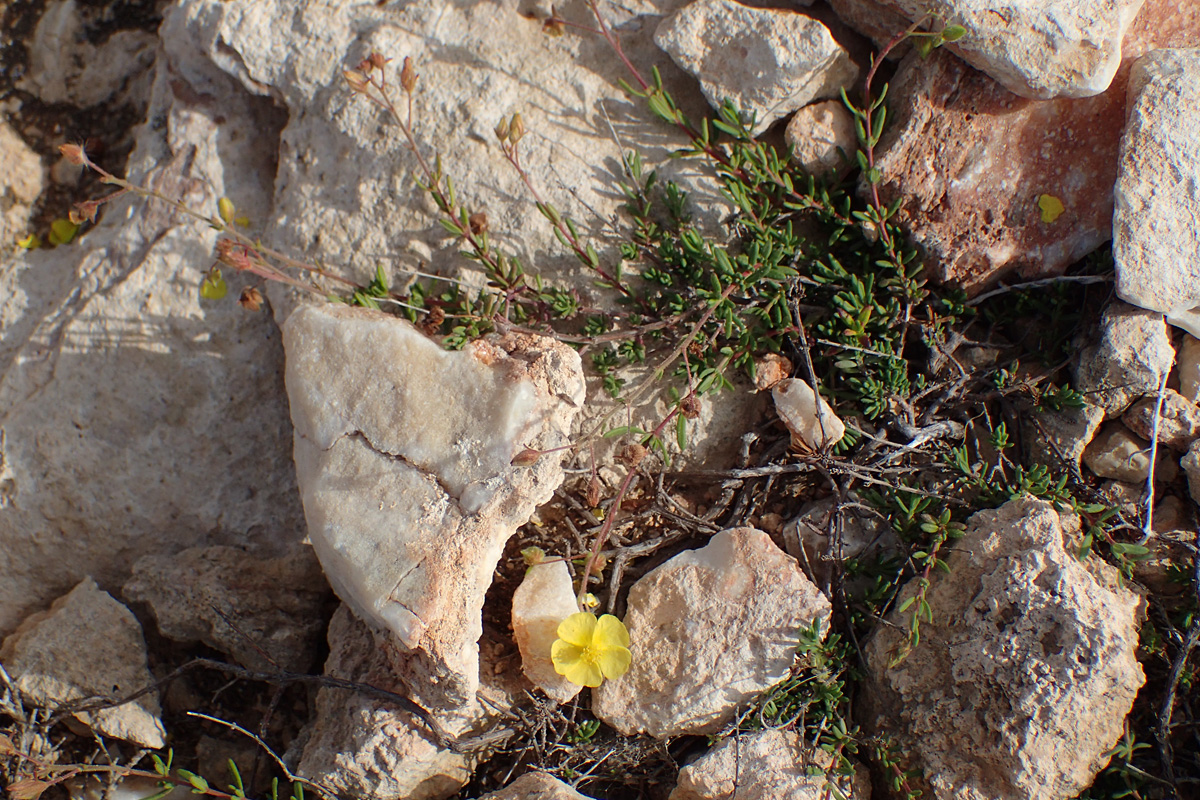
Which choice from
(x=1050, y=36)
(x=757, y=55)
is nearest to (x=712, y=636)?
(x=757, y=55)

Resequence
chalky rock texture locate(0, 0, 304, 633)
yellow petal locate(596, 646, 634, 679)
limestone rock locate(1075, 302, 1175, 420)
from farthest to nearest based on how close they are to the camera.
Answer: chalky rock texture locate(0, 0, 304, 633) → limestone rock locate(1075, 302, 1175, 420) → yellow petal locate(596, 646, 634, 679)

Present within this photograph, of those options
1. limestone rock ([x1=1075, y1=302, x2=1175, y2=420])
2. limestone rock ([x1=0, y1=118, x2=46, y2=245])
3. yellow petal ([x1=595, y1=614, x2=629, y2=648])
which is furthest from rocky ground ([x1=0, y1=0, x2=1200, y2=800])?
limestone rock ([x1=0, y1=118, x2=46, y2=245])

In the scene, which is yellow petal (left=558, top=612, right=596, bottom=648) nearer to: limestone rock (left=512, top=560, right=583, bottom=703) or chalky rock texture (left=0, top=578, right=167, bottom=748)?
limestone rock (left=512, top=560, right=583, bottom=703)

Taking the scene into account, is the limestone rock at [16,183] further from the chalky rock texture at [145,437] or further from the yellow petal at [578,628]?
the yellow petal at [578,628]

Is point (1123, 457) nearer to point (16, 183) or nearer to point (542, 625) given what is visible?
point (542, 625)

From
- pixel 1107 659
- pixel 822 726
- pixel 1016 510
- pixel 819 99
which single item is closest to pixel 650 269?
pixel 819 99

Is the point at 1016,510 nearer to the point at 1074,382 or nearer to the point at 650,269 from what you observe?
the point at 1074,382

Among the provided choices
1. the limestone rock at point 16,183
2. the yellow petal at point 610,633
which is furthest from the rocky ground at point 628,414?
the limestone rock at point 16,183

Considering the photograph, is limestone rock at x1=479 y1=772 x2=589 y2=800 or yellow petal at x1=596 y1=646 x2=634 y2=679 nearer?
limestone rock at x1=479 y1=772 x2=589 y2=800
